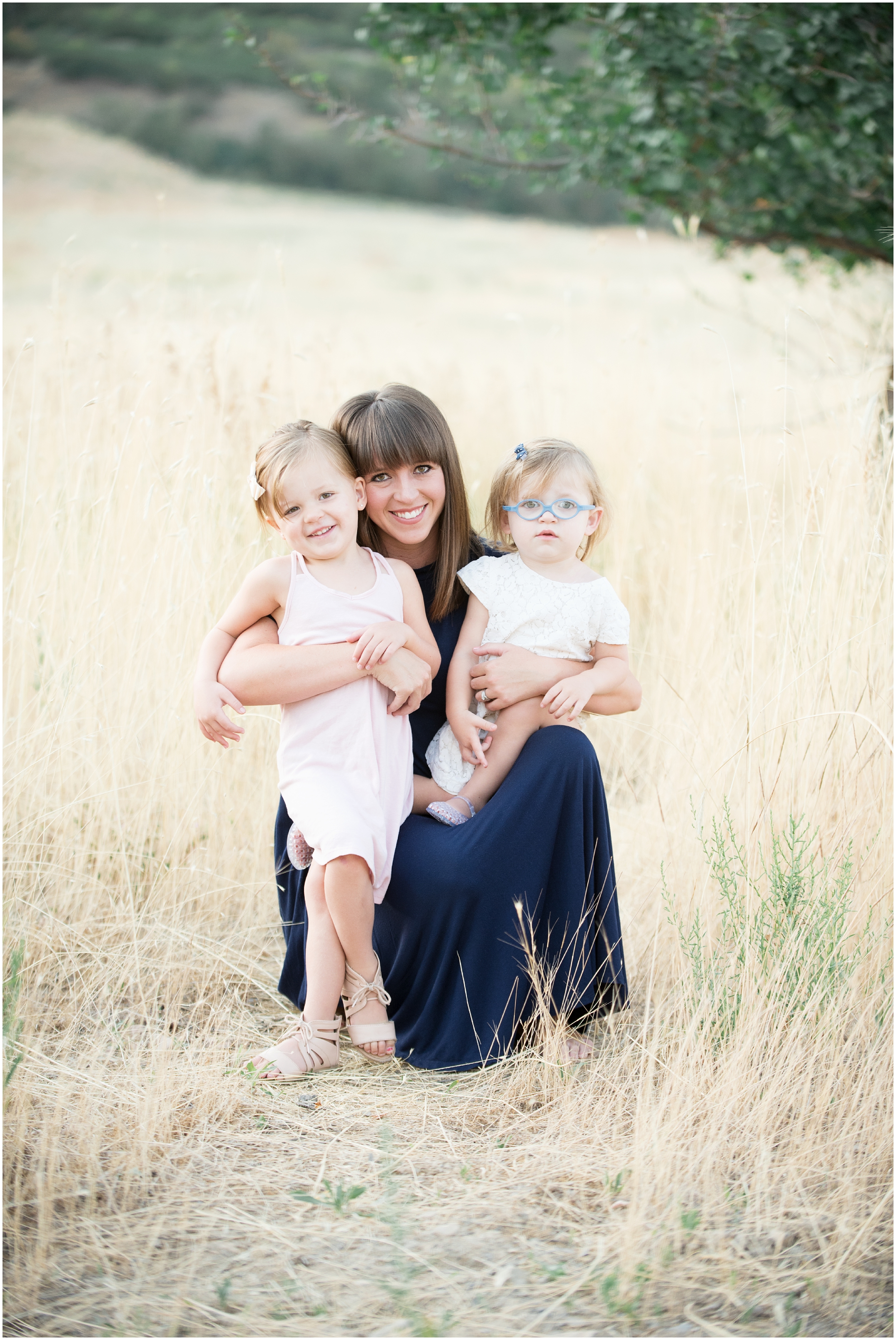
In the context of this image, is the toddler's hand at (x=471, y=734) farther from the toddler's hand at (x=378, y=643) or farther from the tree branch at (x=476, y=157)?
the tree branch at (x=476, y=157)

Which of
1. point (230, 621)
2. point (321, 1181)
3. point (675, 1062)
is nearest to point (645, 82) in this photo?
point (230, 621)

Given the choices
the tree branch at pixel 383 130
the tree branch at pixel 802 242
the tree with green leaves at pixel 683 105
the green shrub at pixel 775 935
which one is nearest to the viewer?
the green shrub at pixel 775 935

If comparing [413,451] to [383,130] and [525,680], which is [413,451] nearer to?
[525,680]

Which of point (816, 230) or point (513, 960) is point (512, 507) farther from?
point (816, 230)

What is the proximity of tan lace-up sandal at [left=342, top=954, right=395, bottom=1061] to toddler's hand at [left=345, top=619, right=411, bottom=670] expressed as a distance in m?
0.58

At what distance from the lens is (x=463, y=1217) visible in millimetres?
1658

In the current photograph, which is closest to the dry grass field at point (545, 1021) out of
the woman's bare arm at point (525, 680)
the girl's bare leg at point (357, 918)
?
the girl's bare leg at point (357, 918)

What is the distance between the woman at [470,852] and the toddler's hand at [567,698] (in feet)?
0.14

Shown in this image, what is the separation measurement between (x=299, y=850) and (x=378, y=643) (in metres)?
0.47

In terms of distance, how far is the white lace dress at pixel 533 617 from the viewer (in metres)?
2.22

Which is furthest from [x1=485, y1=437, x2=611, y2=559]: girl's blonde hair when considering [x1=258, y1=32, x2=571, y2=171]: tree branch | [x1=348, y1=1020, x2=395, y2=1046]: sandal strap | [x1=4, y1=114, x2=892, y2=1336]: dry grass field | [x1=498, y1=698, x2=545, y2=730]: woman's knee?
[x1=258, y1=32, x2=571, y2=171]: tree branch

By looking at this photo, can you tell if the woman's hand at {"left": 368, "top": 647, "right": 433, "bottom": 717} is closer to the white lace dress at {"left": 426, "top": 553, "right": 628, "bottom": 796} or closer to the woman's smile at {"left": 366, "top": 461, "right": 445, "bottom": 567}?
the white lace dress at {"left": 426, "top": 553, "right": 628, "bottom": 796}

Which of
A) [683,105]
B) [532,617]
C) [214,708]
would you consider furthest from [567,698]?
[683,105]

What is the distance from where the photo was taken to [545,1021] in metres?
2.02
